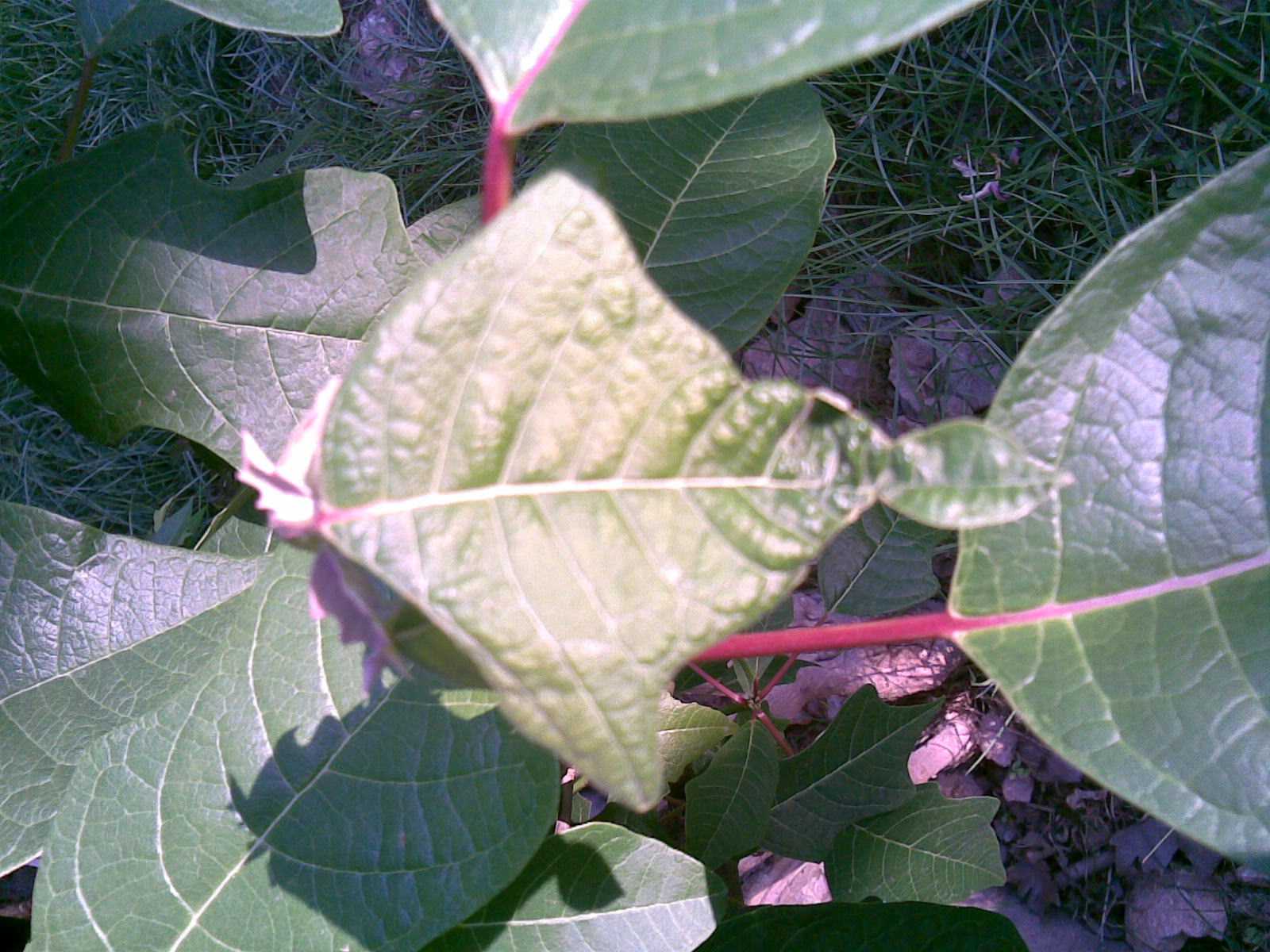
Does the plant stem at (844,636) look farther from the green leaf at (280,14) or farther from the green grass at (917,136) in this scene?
the green grass at (917,136)

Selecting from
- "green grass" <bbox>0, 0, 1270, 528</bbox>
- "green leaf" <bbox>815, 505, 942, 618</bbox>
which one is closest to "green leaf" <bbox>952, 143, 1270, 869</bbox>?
"green leaf" <bbox>815, 505, 942, 618</bbox>

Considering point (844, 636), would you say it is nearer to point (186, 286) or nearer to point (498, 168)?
point (498, 168)

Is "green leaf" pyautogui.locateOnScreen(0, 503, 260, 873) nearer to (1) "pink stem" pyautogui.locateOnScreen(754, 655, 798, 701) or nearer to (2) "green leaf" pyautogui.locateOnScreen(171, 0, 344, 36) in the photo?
(2) "green leaf" pyautogui.locateOnScreen(171, 0, 344, 36)

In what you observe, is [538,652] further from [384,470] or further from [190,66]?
[190,66]

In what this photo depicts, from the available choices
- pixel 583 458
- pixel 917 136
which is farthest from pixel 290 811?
pixel 917 136

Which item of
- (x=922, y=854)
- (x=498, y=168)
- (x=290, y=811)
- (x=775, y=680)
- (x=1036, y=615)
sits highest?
(x=498, y=168)

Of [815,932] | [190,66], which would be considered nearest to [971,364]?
[815,932]

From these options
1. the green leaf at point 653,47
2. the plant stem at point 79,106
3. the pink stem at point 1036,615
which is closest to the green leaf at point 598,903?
the pink stem at point 1036,615
